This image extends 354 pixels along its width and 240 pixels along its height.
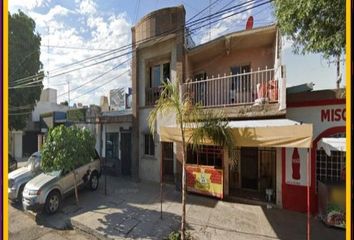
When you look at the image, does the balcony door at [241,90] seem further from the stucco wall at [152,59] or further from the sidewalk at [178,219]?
the sidewalk at [178,219]

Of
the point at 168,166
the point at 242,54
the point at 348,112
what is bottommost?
the point at 168,166

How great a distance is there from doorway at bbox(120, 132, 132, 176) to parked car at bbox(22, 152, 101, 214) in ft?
11.0

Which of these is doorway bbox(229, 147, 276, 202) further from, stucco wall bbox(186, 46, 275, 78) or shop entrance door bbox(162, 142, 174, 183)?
stucco wall bbox(186, 46, 275, 78)

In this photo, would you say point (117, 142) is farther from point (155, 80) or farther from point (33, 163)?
point (33, 163)

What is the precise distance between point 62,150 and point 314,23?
7257 millimetres

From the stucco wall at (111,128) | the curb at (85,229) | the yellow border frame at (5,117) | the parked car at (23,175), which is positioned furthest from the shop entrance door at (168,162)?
the yellow border frame at (5,117)

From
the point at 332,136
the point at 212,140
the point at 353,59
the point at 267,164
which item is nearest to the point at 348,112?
the point at 353,59

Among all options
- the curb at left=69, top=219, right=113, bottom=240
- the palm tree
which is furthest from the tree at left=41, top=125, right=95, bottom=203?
the palm tree

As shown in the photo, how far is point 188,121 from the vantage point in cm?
519

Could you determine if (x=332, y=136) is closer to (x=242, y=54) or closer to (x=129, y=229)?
(x=242, y=54)

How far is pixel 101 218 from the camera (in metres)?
6.38

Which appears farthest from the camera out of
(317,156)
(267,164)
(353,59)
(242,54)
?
(242,54)

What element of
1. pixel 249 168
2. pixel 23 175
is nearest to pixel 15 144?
pixel 23 175

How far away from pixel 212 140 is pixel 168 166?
16.0 ft
